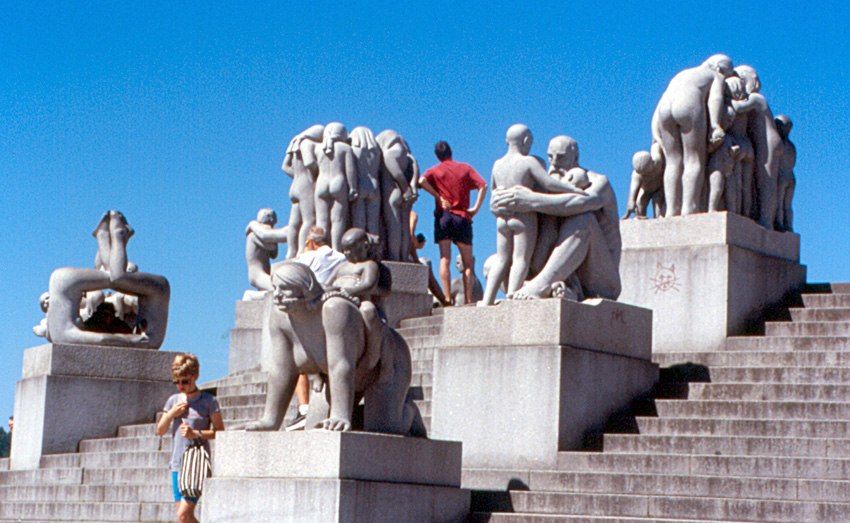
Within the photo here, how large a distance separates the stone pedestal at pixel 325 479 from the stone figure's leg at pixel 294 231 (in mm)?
8501

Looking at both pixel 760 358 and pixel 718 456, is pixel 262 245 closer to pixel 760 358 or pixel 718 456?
pixel 760 358

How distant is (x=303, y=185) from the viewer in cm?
1895

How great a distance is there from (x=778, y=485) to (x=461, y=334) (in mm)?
3186

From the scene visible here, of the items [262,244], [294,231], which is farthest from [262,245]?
[294,231]

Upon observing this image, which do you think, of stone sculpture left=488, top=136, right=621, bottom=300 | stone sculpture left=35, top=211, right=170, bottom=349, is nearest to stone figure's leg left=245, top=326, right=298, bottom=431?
stone sculpture left=488, top=136, right=621, bottom=300

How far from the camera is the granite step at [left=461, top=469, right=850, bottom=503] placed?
34.1 feet

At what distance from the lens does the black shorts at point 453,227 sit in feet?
63.7

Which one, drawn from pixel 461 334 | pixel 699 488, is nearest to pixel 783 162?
pixel 461 334

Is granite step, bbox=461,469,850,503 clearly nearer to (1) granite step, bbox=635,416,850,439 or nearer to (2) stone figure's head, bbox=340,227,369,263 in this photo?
(1) granite step, bbox=635,416,850,439

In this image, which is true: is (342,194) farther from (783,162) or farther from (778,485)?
(778,485)

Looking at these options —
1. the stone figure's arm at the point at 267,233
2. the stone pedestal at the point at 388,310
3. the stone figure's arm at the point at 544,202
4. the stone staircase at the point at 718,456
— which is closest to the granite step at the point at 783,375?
the stone staircase at the point at 718,456

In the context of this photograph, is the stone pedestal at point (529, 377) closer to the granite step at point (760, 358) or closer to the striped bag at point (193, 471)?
the granite step at point (760, 358)

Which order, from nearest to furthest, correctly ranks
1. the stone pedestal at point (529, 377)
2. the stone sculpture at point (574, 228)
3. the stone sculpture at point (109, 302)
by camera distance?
the stone pedestal at point (529, 377) < the stone sculpture at point (574, 228) < the stone sculpture at point (109, 302)

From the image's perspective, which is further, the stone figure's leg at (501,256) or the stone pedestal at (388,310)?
the stone pedestal at (388,310)
